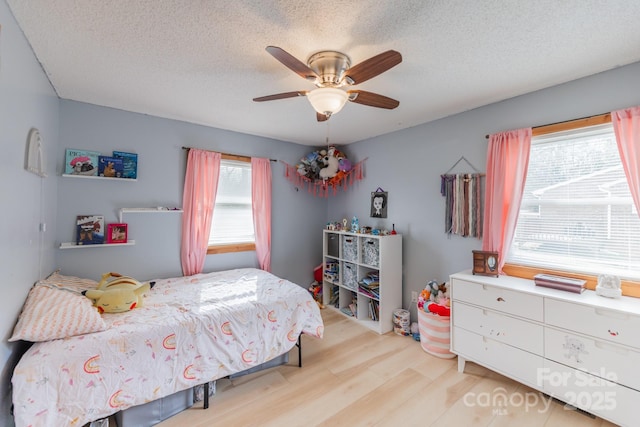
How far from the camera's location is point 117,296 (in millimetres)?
2025

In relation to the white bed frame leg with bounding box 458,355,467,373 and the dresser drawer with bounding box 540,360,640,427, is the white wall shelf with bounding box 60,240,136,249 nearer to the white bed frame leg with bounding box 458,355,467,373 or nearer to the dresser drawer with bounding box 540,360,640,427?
the white bed frame leg with bounding box 458,355,467,373

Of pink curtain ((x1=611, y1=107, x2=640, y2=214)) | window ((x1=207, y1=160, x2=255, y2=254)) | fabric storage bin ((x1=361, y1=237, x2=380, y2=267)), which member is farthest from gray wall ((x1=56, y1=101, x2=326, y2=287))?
pink curtain ((x1=611, y1=107, x2=640, y2=214))

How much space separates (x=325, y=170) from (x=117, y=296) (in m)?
2.73

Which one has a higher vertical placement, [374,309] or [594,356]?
[594,356]

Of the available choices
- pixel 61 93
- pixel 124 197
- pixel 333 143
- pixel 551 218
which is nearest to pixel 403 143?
pixel 333 143

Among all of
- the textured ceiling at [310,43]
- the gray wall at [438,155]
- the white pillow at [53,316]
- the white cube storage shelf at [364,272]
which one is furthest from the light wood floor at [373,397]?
the textured ceiling at [310,43]

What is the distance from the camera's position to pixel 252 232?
361 centimetres

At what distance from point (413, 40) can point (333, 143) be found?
2.53 metres

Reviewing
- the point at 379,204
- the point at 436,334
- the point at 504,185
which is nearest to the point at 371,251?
the point at 379,204

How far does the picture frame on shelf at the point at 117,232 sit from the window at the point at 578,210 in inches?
145

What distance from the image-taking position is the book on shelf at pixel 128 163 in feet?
8.84

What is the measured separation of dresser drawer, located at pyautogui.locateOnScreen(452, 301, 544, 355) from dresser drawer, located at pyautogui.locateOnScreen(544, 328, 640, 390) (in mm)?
66

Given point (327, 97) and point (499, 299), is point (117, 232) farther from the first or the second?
point (499, 299)

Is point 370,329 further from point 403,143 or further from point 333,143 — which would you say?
point 333,143
